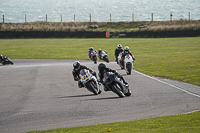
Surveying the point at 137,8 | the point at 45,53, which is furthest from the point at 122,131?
the point at 137,8

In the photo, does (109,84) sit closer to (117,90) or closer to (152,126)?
(117,90)

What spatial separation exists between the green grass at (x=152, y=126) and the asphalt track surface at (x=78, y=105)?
64cm

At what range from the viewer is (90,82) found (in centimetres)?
1450

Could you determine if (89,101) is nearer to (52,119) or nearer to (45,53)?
(52,119)

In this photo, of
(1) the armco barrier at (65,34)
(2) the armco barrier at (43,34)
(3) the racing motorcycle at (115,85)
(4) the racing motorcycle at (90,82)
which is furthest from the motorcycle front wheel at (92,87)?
(2) the armco barrier at (43,34)

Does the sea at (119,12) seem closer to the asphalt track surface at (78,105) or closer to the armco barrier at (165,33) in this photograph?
the armco barrier at (165,33)

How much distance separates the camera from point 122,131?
28.2 feet

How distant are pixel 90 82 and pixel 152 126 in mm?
5826

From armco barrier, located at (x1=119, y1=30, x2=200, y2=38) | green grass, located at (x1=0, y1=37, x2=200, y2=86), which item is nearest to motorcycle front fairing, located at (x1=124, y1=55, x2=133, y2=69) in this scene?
green grass, located at (x1=0, y1=37, x2=200, y2=86)

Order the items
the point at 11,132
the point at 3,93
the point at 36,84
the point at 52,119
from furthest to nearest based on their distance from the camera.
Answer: the point at 36,84
the point at 3,93
the point at 52,119
the point at 11,132

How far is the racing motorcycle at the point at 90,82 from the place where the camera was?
14500mm

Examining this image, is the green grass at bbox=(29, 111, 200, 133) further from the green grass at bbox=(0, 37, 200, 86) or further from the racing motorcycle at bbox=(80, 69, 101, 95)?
the green grass at bbox=(0, 37, 200, 86)

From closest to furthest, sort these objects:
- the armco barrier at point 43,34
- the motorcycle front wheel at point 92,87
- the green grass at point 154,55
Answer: the motorcycle front wheel at point 92,87, the green grass at point 154,55, the armco barrier at point 43,34

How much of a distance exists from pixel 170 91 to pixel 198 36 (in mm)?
42573
